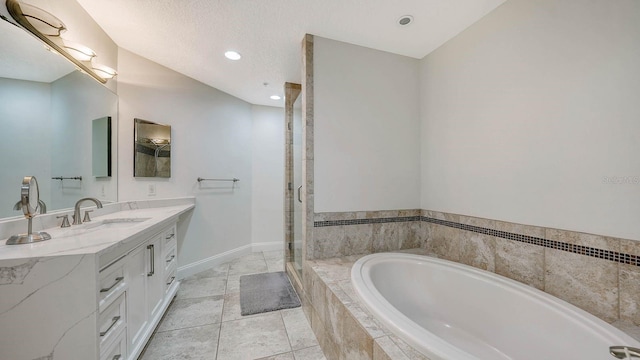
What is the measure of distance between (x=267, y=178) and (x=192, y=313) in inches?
77.7

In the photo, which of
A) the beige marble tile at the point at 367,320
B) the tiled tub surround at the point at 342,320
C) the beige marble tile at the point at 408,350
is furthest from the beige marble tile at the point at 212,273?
the beige marble tile at the point at 408,350

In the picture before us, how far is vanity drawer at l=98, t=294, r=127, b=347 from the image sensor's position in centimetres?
102

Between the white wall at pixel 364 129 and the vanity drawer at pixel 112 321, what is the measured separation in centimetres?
130

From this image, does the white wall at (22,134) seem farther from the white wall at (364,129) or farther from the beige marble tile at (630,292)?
the beige marble tile at (630,292)

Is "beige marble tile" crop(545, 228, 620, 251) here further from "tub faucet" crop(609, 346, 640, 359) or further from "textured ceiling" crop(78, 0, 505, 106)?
"textured ceiling" crop(78, 0, 505, 106)

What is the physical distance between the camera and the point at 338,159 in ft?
6.19

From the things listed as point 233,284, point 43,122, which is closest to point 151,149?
point 43,122

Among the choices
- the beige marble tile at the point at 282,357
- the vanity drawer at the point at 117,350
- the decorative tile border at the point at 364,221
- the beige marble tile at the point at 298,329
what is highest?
the decorative tile border at the point at 364,221

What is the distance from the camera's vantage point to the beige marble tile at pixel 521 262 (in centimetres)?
130

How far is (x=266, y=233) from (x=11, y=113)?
2715mm

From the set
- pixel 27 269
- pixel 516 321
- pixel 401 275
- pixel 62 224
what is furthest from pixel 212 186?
pixel 516 321

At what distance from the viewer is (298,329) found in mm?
1700

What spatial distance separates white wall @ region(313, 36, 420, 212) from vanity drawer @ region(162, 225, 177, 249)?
1.26 metres

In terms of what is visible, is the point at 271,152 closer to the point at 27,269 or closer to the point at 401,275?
the point at 401,275
